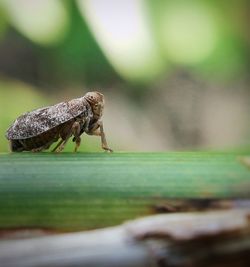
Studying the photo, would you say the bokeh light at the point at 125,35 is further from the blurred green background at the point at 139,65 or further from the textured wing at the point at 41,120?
the textured wing at the point at 41,120

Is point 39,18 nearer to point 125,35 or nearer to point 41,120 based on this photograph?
point 125,35

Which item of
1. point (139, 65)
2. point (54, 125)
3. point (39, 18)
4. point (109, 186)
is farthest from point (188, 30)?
point (109, 186)

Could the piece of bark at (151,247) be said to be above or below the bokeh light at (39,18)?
below

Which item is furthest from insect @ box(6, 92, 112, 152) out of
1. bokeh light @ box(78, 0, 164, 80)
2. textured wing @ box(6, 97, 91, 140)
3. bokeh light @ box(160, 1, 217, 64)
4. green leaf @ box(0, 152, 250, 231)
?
bokeh light @ box(160, 1, 217, 64)

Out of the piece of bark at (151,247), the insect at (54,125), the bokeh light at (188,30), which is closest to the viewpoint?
the piece of bark at (151,247)

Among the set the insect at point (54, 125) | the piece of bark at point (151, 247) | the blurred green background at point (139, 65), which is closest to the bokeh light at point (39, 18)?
the blurred green background at point (139, 65)

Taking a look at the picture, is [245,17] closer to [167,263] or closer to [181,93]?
[181,93]
